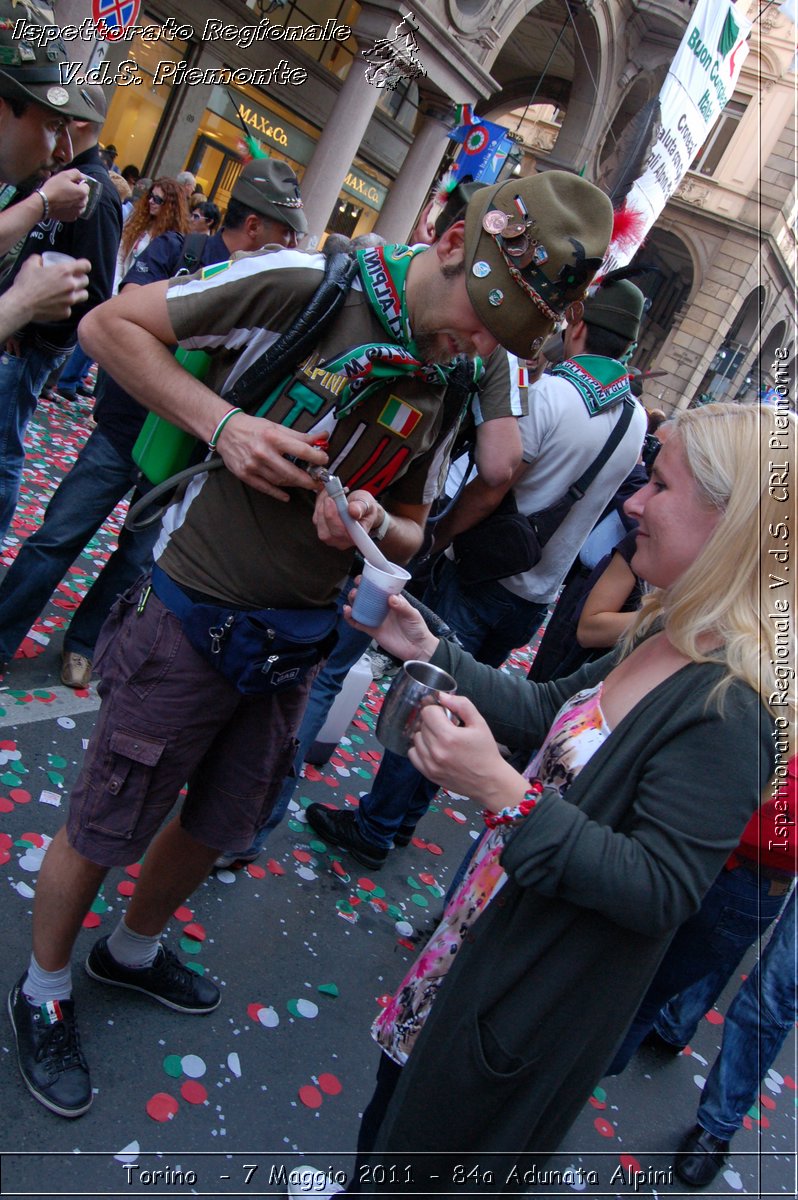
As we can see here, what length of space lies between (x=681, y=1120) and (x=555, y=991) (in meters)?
2.27

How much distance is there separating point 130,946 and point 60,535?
1.74 m

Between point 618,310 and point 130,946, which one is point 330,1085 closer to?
point 130,946

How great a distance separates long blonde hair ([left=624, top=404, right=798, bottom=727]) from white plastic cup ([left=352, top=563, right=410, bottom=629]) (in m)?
0.60

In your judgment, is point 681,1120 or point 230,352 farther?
point 681,1120

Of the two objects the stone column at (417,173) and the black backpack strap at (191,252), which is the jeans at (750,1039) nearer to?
the black backpack strap at (191,252)

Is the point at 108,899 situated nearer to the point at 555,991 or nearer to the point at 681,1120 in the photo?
the point at 555,991

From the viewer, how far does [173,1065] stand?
2.34 meters

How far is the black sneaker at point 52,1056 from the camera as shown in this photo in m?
2.04

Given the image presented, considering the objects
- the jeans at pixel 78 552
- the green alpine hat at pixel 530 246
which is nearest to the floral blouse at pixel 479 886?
the green alpine hat at pixel 530 246

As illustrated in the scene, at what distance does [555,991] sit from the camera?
4.96 feet

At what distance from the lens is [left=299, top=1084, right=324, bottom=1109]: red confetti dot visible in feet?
8.07

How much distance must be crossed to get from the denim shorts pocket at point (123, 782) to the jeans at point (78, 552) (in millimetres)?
1572

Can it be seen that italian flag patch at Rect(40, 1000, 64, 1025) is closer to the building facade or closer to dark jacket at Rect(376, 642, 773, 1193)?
dark jacket at Rect(376, 642, 773, 1193)

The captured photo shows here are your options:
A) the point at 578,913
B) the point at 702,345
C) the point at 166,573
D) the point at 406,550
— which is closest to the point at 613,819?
the point at 578,913
